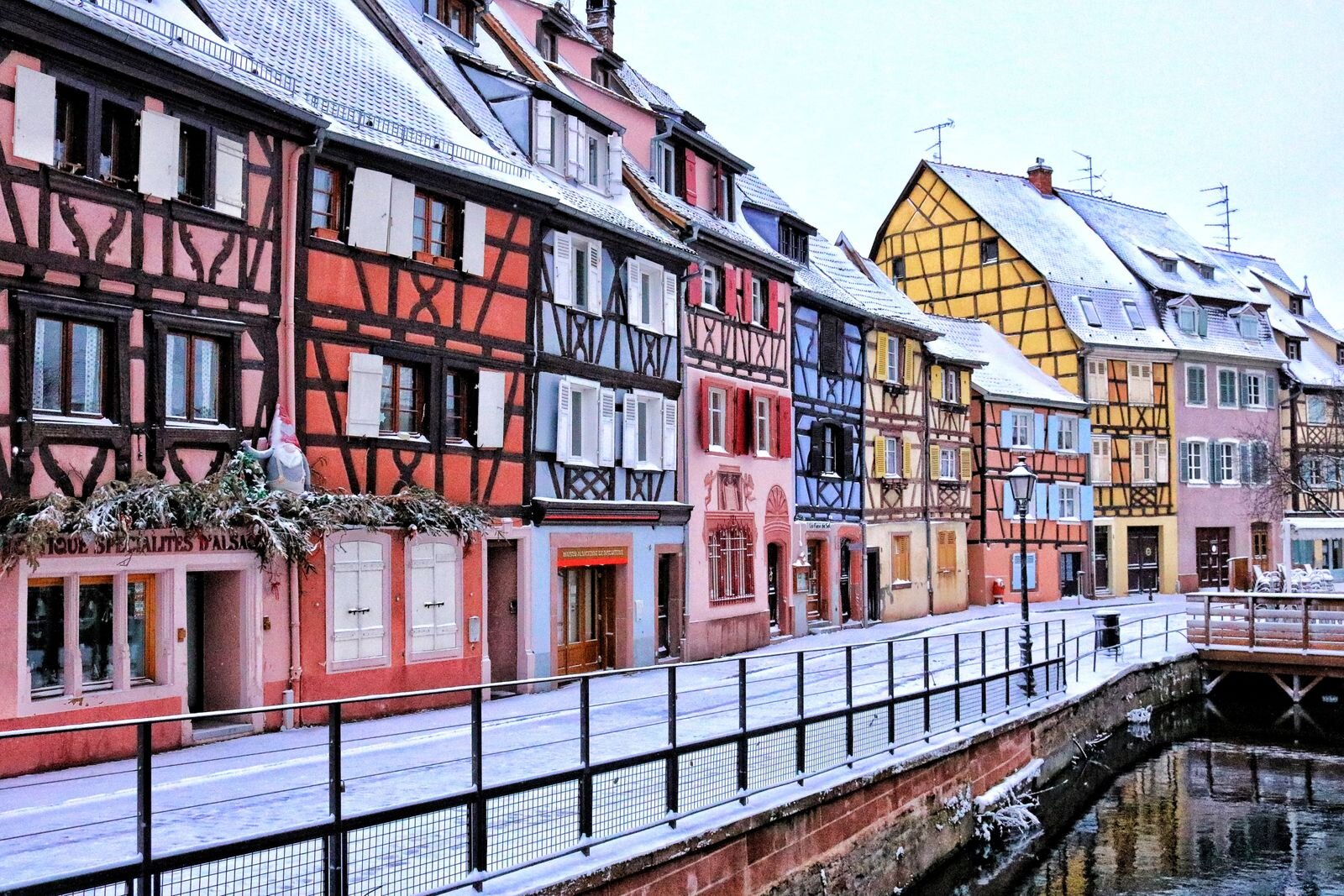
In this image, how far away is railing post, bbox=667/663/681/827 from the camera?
1025 centimetres

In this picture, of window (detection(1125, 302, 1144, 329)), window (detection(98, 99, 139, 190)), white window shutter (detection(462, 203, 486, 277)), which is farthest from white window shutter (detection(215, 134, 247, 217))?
window (detection(1125, 302, 1144, 329))

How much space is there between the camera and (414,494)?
1708 cm

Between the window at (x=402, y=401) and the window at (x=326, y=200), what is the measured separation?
A: 1945mm

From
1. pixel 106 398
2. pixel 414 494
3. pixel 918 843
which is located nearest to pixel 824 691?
pixel 918 843

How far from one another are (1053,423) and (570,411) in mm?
25704

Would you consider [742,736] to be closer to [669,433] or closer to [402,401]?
[402,401]

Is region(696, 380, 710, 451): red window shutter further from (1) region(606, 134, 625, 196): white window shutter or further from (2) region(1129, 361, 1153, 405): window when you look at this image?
(2) region(1129, 361, 1153, 405): window

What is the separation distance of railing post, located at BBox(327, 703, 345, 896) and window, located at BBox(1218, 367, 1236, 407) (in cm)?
4481

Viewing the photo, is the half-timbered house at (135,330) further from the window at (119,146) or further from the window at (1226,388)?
the window at (1226,388)

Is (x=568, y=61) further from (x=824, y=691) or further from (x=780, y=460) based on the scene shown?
(x=824, y=691)

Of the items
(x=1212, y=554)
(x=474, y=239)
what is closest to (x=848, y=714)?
(x=474, y=239)

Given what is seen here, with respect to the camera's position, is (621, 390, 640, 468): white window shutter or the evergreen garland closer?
the evergreen garland

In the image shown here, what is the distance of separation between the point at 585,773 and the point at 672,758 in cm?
104

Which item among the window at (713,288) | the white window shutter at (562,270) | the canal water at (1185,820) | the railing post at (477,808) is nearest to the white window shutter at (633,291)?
the white window shutter at (562,270)
